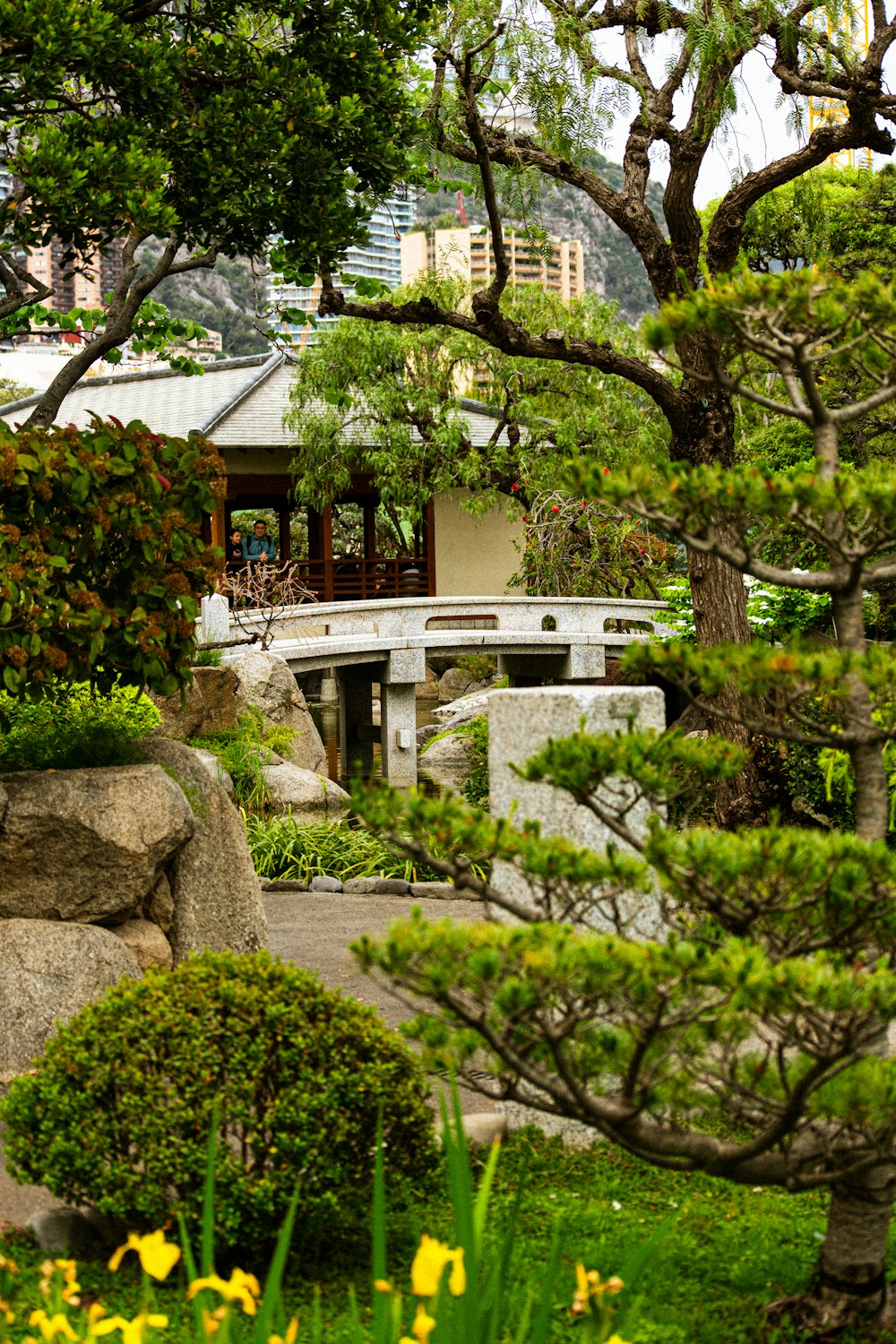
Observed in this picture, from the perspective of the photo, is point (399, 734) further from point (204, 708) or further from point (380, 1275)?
point (380, 1275)

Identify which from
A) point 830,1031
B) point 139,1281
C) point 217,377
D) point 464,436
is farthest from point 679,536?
point 217,377

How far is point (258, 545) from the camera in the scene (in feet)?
69.9

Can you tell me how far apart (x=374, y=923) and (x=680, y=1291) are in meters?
6.21

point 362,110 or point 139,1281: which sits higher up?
point 362,110

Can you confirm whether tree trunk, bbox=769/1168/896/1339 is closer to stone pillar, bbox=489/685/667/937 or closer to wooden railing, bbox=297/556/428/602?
stone pillar, bbox=489/685/667/937

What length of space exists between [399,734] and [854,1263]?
16052 millimetres

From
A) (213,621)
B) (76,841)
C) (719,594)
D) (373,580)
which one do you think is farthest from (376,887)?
(373,580)

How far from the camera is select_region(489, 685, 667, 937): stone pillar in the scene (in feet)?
16.9

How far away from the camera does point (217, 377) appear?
2691cm

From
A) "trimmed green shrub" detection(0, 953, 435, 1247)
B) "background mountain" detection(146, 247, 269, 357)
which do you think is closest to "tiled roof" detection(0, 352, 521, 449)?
"trimmed green shrub" detection(0, 953, 435, 1247)

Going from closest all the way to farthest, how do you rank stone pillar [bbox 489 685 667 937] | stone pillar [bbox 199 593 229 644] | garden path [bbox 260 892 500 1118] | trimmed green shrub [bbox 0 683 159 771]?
stone pillar [bbox 489 685 667 937] → trimmed green shrub [bbox 0 683 159 771] → garden path [bbox 260 892 500 1118] → stone pillar [bbox 199 593 229 644]

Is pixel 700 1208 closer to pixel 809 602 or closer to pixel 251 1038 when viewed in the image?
pixel 251 1038

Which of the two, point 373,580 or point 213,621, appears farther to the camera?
point 373,580

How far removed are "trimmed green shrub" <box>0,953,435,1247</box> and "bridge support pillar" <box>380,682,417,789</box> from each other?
1490cm
